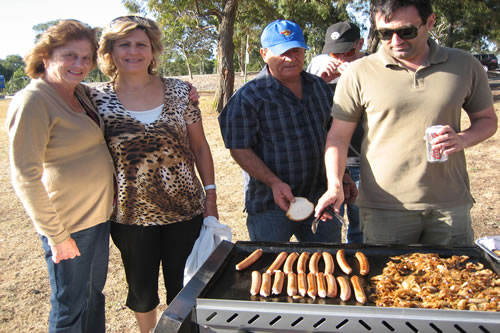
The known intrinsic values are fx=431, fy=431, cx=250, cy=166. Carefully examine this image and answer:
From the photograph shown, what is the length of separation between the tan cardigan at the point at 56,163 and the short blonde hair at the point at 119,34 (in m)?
0.23

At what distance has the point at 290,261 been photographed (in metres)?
2.10

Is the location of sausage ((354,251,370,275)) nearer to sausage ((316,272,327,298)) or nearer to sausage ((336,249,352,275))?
sausage ((336,249,352,275))

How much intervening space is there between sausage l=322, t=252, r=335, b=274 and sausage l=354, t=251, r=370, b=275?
0.41 ft

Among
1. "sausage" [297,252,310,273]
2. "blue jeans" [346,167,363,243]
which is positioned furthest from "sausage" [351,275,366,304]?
"blue jeans" [346,167,363,243]

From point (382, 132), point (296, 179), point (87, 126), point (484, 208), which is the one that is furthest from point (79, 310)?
point (484, 208)

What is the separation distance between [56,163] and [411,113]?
185cm

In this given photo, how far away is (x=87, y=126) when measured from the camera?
2.35m

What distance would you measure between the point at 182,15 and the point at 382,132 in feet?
46.2

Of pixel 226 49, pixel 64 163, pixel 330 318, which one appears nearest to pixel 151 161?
pixel 64 163

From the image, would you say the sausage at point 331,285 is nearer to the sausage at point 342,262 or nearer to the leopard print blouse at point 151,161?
the sausage at point 342,262

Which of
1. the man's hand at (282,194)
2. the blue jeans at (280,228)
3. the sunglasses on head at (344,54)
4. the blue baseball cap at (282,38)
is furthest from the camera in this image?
the sunglasses on head at (344,54)

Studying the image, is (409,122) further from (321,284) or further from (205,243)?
(205,243)

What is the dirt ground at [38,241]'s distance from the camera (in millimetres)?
3684

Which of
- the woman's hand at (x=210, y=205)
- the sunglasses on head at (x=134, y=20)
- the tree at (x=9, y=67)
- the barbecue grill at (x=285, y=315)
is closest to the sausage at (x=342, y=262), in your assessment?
the barbecue grill at (x=285, y=315)
